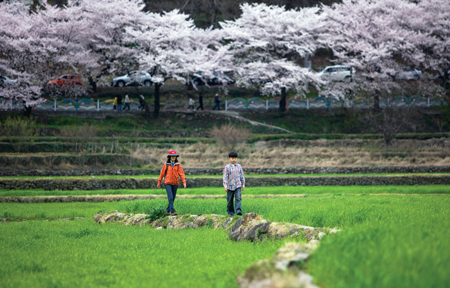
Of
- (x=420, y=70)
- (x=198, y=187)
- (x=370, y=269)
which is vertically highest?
(x=420, y=70)

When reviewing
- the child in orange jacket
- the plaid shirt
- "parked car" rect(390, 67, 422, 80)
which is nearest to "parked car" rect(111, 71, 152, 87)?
"parked car" rect(390, 67, 422, 80)

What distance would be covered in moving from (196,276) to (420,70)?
45.5 m

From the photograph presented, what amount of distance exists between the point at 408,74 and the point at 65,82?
1303 inches

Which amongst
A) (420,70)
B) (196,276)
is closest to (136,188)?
(196,276)

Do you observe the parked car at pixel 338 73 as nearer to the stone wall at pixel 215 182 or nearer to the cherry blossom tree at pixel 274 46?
the cherry blossom tree at pixel 274 46

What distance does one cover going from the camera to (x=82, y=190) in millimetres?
22172

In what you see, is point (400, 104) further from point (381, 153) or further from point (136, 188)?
point (136, 188)

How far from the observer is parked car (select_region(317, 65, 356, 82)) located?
142 ft

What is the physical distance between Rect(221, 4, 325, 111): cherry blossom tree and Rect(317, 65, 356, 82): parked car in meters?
1.69

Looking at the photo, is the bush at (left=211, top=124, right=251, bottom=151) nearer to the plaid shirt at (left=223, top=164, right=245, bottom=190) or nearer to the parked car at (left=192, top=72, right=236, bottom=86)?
the parked car at (left=192, top=72, right=236, bottom=86)

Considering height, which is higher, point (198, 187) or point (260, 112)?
point (260, 112)

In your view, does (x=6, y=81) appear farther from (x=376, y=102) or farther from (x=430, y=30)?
(x=430, y=30)

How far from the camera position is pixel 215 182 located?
2370 cm

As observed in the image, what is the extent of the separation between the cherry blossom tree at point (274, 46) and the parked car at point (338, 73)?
1690 millimetres
